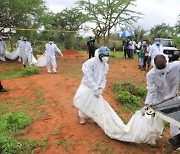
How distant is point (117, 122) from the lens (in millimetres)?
5246

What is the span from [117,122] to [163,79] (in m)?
1.06

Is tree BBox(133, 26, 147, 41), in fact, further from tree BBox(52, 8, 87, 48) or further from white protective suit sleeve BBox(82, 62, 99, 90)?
white protective suit sleeve BBox(82, 62, 99, 90)

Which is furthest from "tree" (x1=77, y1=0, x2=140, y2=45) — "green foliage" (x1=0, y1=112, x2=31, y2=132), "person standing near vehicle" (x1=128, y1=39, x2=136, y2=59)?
"green foliage" (x1=0, y1=112, x2=31, y2=132)

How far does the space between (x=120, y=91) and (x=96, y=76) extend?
3401 millimetres

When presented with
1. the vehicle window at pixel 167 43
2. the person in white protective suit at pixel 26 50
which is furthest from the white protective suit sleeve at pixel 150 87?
the vehicle window at pixel 167 43

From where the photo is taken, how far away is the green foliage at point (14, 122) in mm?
6137

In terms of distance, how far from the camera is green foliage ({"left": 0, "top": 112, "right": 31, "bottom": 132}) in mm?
6137

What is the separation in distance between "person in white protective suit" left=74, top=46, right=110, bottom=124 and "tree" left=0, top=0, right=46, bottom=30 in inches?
442

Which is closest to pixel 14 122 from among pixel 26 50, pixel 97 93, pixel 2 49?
pixel 97 93

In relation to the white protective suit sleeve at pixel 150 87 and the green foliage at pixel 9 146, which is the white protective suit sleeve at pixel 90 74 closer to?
the white protective suit sleeve at pixel 150 87

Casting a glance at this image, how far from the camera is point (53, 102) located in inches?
309

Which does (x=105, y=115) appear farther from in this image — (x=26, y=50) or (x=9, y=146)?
(x=26, y=50)

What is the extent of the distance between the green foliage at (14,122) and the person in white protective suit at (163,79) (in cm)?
262

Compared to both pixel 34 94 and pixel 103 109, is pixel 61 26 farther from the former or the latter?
pixel 103 109
